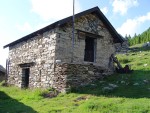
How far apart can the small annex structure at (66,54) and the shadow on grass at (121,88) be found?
64cm

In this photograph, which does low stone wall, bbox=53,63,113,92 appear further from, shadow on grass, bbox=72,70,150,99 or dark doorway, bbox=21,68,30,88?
dark doorway, bbox=21,68,30,88

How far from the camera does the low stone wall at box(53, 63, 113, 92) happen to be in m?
16.1

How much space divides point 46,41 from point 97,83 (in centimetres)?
458

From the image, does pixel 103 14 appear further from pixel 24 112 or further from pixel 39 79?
pixel 24 112

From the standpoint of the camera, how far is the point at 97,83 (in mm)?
17375

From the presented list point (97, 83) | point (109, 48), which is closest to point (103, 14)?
point (109, 48)

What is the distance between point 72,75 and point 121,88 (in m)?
2.98

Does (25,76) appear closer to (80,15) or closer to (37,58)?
(37,58)

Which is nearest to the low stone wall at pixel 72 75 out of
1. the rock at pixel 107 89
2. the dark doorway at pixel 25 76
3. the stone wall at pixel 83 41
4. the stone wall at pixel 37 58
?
the stone wall at pixel 37 58

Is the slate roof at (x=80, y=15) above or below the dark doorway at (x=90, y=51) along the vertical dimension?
above

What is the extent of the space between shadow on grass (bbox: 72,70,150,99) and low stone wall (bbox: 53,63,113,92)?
0.42 meters

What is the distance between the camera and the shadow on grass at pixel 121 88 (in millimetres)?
14117

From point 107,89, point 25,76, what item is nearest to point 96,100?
point 107,89

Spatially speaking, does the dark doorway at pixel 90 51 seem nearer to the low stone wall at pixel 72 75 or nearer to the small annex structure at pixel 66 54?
the small annex structure at pixel 66 54
